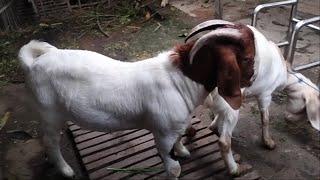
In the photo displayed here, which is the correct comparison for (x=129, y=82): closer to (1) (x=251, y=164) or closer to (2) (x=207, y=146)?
(2) (x=207, y=146)

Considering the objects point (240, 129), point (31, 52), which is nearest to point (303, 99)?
point (240, 129)

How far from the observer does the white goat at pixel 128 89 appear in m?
2.23

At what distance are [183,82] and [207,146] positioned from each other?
44.1 inches

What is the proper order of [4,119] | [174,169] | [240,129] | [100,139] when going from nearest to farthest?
[174,169]
[100,139]
[240,129]
[4,119]

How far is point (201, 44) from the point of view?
6.63 feet

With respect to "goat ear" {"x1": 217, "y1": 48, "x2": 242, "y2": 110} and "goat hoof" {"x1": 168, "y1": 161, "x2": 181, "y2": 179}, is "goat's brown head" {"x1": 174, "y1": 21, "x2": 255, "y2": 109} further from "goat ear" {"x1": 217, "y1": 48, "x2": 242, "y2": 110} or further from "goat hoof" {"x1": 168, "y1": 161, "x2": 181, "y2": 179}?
"goat hoof" {"x1": 168, "y1": 161, "x2": 181, "y2": 179}

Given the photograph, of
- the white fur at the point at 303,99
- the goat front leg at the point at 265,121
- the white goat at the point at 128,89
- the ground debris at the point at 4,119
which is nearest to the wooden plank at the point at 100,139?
the white goat at the point at 128,89

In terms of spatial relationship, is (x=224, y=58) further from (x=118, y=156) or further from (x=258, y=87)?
(x=118, y=156)

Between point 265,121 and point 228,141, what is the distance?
60 centimetres

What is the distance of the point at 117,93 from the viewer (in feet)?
7.71

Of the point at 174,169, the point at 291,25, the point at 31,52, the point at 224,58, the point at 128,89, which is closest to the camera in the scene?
the point at 224,58

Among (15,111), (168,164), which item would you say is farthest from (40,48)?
(15,111)

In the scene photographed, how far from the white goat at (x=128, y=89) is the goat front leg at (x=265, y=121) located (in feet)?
2.96

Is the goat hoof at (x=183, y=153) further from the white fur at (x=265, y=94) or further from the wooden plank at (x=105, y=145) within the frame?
the wooden plank at (x=105, y=145)
